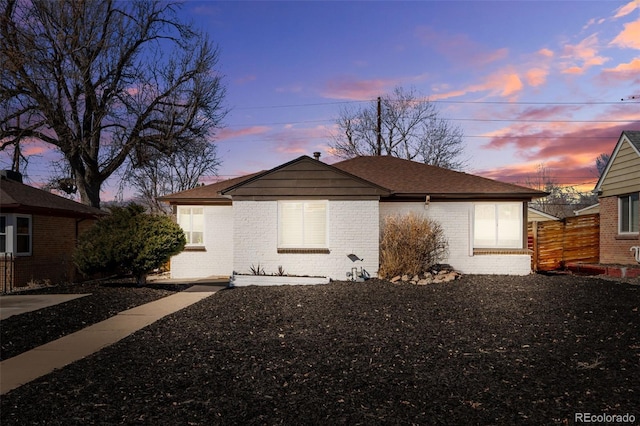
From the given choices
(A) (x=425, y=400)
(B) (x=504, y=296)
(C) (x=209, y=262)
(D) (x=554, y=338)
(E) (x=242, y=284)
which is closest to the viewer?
(A) (x=425, y=400)

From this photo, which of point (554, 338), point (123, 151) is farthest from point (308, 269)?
point (123, 151)

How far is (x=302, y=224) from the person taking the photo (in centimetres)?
1411

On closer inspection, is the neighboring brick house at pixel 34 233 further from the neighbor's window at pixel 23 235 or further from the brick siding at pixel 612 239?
the brick siding at pixel 612 239

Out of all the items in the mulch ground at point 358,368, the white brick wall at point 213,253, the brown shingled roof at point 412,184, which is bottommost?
the mulch ground at point 358,368

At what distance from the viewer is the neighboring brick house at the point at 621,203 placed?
17.2 meters

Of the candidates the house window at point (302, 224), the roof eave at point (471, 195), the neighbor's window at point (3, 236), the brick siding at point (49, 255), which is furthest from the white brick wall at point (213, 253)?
the roof eave at point (471, 195)

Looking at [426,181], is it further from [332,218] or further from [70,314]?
[70,314]

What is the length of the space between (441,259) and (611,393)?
33.0 ft

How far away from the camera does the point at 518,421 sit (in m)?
4.14

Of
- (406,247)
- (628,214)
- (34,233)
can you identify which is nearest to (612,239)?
(628,214)

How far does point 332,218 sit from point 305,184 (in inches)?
51.5

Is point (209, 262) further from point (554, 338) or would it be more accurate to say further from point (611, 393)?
point (611, 393)

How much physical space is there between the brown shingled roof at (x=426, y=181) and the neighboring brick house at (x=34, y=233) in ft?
36.9

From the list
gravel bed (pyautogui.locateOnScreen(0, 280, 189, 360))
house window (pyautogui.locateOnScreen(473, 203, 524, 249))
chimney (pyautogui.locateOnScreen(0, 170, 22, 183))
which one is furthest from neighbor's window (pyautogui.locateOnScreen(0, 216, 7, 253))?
house window (pyautogui.locateOnScreen(473, 203, 524, 249))
